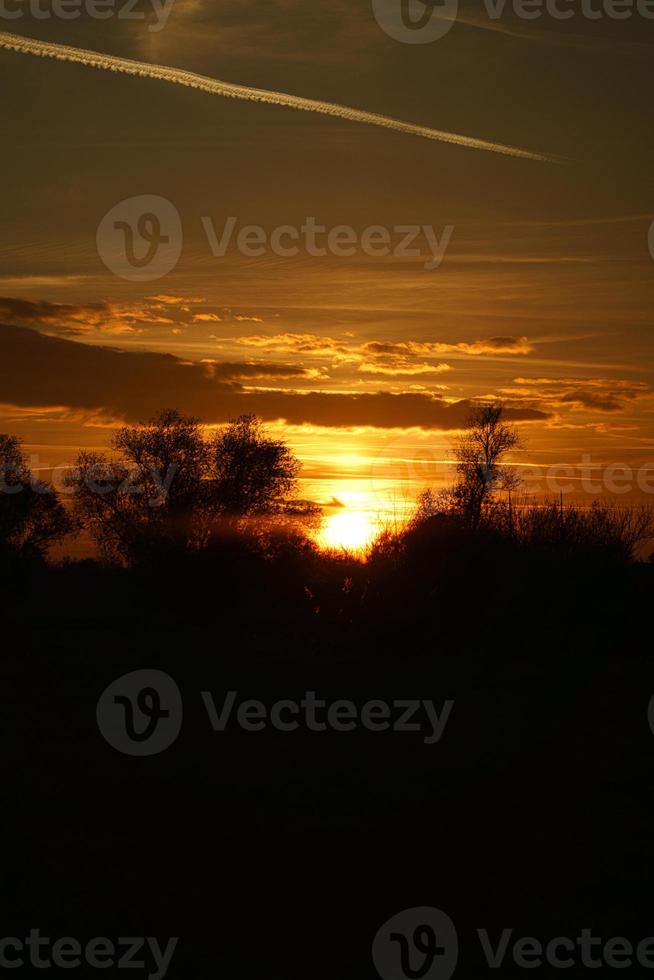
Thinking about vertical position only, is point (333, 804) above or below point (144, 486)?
below

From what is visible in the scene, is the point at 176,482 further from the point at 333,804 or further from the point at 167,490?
the point at 333,804

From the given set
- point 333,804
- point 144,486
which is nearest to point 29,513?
point 144,486

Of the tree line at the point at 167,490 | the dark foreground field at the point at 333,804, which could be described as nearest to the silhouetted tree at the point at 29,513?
the tree line at the point at 167,490

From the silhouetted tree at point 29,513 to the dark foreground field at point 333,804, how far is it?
108 ft

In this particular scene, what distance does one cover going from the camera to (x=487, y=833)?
910 cm

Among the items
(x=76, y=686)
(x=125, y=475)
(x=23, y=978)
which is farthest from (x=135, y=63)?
(x=125, y=475)

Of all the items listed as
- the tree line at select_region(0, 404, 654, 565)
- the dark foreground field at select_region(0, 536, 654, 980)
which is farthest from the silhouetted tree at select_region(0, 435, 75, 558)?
the dark foreground field at select_region(0, 536, 654, 980)

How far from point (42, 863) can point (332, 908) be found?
238 cm

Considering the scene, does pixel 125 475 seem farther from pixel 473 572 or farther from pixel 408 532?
pixel 473 572

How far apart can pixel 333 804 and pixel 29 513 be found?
150 ft

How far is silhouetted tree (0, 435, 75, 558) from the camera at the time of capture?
51156mm

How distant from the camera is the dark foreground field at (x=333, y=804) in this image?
24.0ft

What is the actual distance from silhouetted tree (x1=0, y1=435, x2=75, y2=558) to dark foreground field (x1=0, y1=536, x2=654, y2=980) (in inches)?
1292

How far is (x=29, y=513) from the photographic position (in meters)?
52.5
